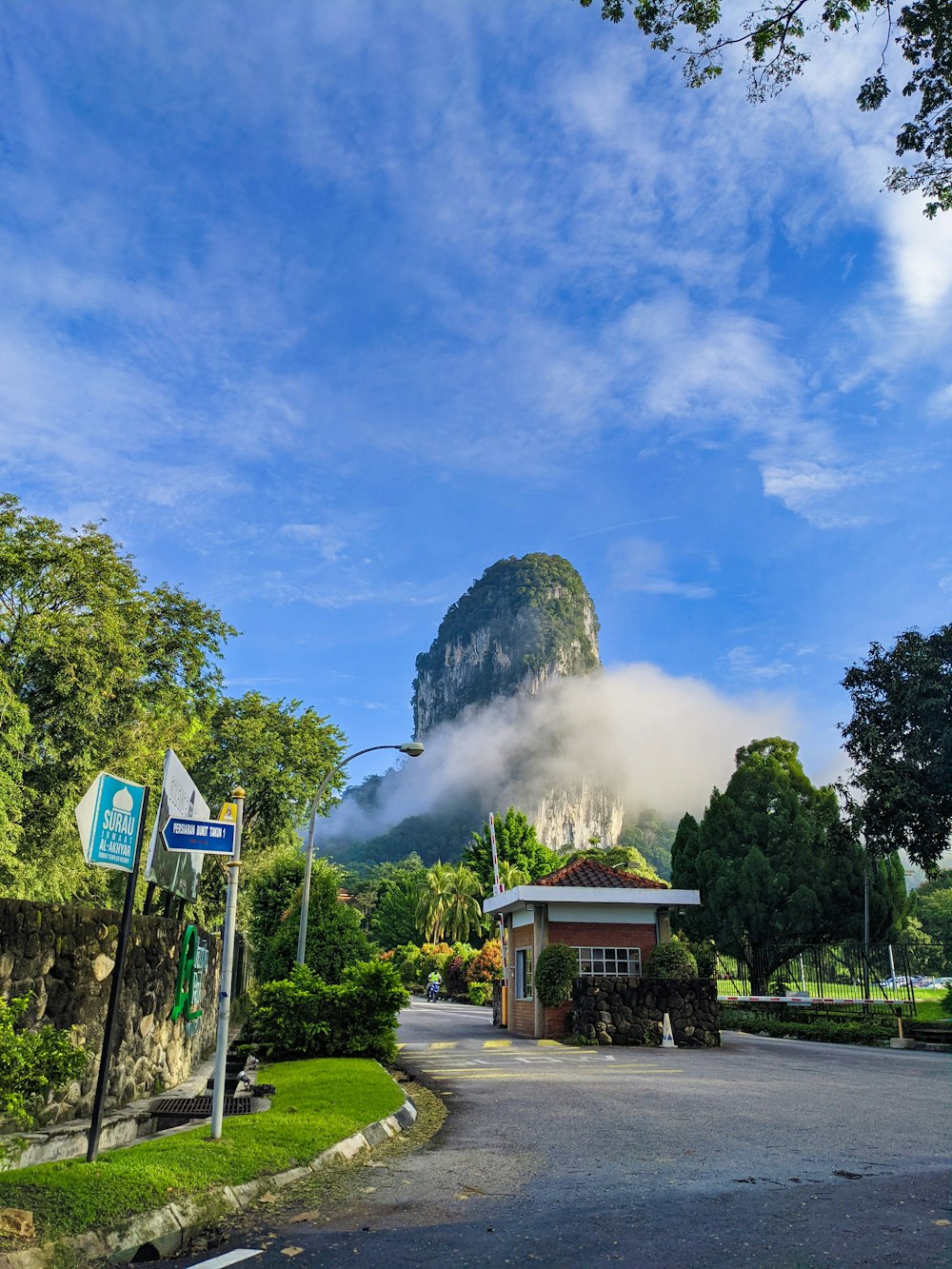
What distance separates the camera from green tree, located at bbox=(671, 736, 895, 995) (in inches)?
1363

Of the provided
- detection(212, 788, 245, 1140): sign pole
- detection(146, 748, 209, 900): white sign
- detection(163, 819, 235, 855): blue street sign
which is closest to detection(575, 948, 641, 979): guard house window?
detection(146, 748, 209, 900): white sign

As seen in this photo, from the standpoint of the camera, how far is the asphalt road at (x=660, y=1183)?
495 centimetres

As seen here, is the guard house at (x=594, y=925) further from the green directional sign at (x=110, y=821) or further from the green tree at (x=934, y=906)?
the green tree at (x=934, y=906)

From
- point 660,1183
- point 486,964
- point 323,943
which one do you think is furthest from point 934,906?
point 660,1183

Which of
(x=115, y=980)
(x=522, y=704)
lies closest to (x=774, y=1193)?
(x=115, y=980)

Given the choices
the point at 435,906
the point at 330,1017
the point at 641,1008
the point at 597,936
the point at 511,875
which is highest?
the point at 511,875

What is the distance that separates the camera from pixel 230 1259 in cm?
492

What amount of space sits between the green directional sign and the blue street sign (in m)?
0.45

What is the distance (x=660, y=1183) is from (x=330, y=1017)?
384 inches

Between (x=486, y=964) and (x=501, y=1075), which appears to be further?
(x=486, y=964)

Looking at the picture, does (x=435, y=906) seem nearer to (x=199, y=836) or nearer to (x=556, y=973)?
(x=556, y=973)

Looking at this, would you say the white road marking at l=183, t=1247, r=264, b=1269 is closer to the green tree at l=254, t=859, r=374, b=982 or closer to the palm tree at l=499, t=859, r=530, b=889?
the green tree at l=254, t=859, r=374, b=982

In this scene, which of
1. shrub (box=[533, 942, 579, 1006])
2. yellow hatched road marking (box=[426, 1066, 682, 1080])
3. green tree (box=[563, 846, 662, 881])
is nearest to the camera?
yellow hatched road marking (box=[426, 1066, 682, 1080])

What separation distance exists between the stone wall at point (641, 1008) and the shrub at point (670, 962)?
46 cm
